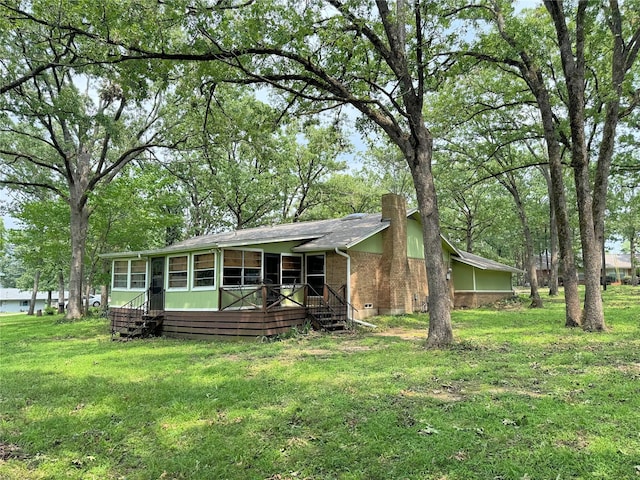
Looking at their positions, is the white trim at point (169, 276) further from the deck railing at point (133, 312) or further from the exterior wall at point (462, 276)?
the exterior wall at point (462, 276)

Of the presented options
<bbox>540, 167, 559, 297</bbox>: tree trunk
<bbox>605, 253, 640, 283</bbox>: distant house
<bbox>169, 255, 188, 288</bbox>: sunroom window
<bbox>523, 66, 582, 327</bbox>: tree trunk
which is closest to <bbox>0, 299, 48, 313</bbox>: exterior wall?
<bbox>169, 255, 188, 288</bbox>: sunroom window

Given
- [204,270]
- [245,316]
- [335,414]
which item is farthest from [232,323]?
[335,414]

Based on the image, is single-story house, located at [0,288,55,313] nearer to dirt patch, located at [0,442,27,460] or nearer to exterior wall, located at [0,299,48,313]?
exterior wall, located at [0,299,48,313]

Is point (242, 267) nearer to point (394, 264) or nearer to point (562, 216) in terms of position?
point (394, 264)

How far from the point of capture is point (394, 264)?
16141 millimetres

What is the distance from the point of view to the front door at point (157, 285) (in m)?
14.5

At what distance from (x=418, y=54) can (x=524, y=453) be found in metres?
8.97

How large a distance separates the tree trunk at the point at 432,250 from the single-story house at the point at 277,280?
443 centimetres

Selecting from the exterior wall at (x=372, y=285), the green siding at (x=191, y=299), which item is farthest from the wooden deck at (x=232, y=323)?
the exterior wall at (x=372, y=285)

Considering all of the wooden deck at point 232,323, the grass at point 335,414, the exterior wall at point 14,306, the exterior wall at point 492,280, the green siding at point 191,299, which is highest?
the exterior wall at point 492,280

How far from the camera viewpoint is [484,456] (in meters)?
3.65

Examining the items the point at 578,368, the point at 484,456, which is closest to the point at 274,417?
the point at 484,456

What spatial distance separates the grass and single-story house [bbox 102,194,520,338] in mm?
3078

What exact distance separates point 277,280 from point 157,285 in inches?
177
